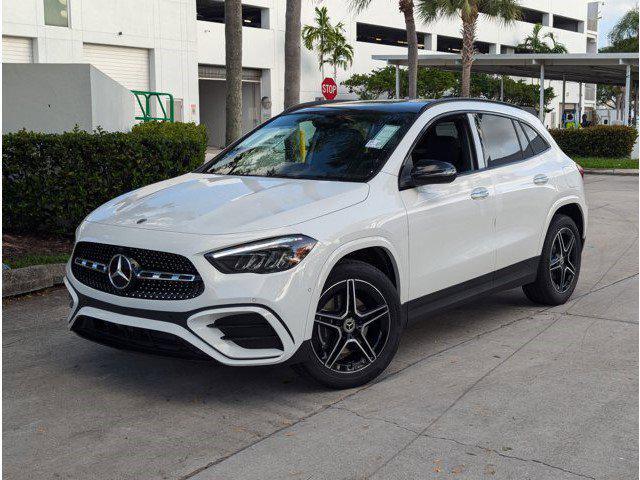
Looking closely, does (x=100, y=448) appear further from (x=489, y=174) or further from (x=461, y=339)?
(x=489, y=174)

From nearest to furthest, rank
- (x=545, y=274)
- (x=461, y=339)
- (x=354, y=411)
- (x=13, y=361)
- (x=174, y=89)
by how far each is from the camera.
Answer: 1. (x=354, y=411)
2. (x=13, y=361)
3. (x=461, y=339)
4. (x=545, y=274)
5. (x=174, y=89)

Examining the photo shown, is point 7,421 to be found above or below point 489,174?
below

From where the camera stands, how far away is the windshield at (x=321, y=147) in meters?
5.28

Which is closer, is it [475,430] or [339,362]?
[475,430]

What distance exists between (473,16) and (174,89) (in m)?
15.6

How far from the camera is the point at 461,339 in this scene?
19.4ft

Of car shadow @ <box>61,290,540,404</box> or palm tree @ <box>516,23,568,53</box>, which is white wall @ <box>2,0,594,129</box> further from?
car shadow @ <box>61,290,540,404</box>

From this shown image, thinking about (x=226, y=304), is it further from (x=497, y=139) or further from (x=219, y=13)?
(x=219, y=13)

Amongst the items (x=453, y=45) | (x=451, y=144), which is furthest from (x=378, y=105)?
(x=453, y=45)

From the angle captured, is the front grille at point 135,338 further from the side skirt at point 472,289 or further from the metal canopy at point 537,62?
the metal canopy at point 537,62

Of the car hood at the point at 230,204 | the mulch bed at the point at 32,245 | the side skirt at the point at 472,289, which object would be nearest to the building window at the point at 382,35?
the mulch bed at the point at 32,245

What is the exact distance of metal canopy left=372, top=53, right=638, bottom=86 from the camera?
106ft

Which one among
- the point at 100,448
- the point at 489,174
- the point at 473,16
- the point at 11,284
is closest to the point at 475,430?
the point at 100,448

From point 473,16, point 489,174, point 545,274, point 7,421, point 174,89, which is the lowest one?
point 7,421
